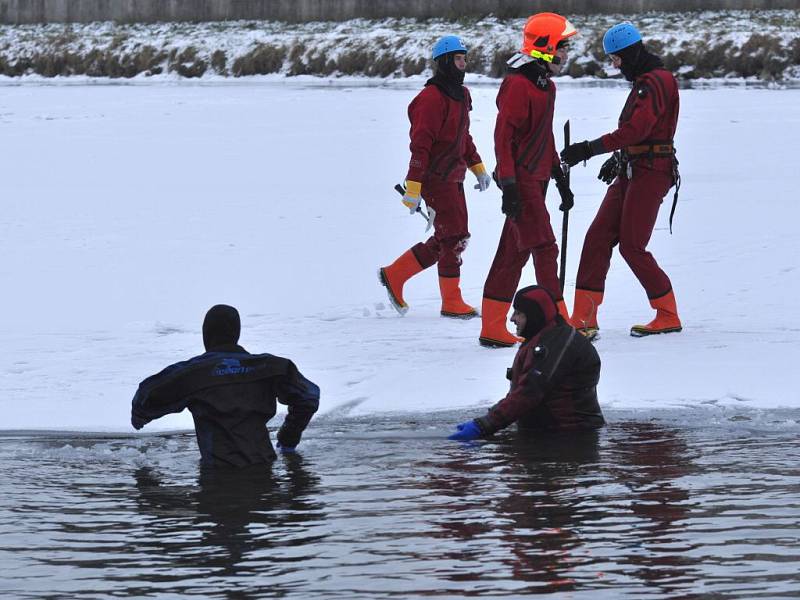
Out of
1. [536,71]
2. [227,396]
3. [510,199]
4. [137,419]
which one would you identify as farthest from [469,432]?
[536,71]

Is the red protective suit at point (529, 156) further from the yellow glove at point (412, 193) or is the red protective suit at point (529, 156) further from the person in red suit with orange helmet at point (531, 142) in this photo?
the yellow glove at point (412, 193)

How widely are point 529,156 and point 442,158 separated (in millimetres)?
854

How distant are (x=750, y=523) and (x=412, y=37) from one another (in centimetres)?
2848

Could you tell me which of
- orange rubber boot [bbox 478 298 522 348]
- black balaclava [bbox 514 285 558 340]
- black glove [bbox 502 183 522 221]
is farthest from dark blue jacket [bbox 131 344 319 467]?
orange rubber boot [bbox 478 298 522 348]

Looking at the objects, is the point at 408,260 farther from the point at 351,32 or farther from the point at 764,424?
the point at 351,32

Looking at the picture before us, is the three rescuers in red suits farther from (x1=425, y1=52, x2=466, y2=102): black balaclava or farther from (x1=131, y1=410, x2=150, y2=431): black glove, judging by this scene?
(x1=131, y1=410, x2=150, y2=431): black glove

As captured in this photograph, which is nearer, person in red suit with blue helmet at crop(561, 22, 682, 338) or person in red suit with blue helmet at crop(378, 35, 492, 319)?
person in red suit with blue helmet at crop(561, 22, 682, 338)

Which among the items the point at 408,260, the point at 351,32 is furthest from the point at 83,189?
the point at 351,32

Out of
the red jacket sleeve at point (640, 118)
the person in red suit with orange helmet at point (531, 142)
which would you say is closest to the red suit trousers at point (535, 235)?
the person in red suit with orange helmet at point (531, 142)

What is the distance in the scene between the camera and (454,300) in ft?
29.0

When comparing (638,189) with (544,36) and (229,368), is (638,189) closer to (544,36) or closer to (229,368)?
(544,36)

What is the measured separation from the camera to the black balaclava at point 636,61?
7.78 meters

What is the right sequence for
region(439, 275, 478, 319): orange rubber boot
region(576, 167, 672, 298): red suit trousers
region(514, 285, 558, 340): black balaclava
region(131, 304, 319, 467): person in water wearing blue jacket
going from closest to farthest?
region(131, 304, 319, 467): person in water wearing blue jacket → region(514, 285, 558, 340): black balaclava → region(576, 167, 672, 298): red suit trousers → region(439, 275, 478, 319): orange rubber boot

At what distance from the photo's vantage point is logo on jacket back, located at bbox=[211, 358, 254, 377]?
553 centimetres
